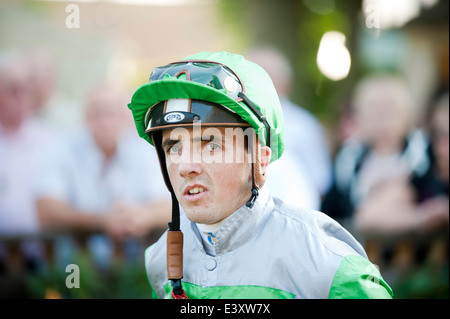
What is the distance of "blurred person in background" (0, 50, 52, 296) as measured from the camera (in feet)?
15.7

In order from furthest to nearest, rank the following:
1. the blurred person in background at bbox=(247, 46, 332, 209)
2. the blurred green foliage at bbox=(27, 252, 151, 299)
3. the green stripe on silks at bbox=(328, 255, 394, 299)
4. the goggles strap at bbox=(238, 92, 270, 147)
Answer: the blurred green foliage at bbox=(27, 252, 151, 299)
the blurred person in background at bbox=(247, 46, 332, 209)
the goggles strap at bbox=(238, 92, 270, 147)
the green stripe on silks at bbox=(328, 255, 394, 299)

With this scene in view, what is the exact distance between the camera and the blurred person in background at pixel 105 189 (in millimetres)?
4637

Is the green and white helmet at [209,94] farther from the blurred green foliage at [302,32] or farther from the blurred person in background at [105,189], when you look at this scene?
the blurred green foliage at [302,32]

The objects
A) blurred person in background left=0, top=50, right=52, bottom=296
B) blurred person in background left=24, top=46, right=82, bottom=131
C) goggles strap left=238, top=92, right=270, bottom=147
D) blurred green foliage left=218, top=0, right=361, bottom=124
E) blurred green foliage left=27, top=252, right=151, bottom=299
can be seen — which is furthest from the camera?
blurred green foliage left=218, top=0, right=361, bottom=124

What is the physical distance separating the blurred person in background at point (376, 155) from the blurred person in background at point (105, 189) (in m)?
1.56

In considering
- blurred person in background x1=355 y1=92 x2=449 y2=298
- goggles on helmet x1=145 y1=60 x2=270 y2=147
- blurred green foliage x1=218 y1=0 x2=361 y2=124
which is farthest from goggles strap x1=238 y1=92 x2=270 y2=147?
blurred green foliage x1=218 y1=0 x2=361 y2=124

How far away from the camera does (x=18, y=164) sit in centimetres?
491

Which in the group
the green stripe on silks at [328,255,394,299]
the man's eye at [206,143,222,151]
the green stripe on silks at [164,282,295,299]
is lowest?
the green stripe on silks at [164,282,295,299]

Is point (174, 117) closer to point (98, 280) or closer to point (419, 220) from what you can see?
point (98, 280)

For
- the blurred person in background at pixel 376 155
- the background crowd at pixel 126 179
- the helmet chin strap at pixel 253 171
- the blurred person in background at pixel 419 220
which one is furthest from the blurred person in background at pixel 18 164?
the helmet chin strap at pixel 253 171

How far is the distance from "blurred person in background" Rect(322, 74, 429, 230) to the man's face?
2.70 metres

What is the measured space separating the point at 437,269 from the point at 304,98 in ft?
9.07

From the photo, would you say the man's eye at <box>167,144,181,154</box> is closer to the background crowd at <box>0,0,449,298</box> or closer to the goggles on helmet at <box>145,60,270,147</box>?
the goggles on helmet at <box>145,60,270,147</box>
